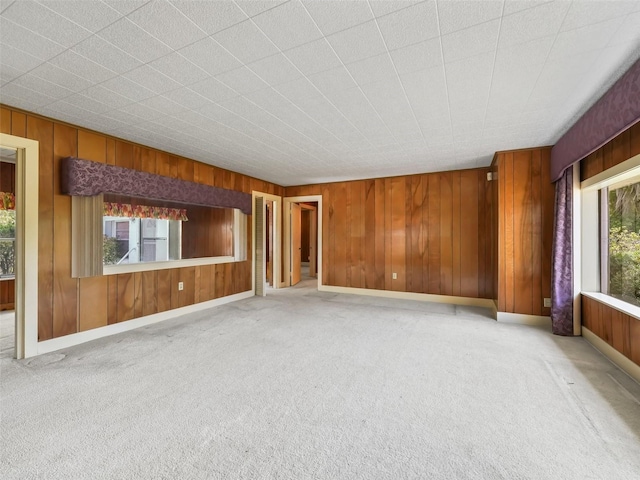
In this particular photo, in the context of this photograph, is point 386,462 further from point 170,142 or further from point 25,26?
point 170,142

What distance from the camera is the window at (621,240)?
271 centimetres

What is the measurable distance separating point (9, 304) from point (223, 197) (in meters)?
3.64

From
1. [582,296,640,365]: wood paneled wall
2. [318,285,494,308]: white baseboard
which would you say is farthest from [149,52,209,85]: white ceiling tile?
[318,285,494,308]: white baseboard

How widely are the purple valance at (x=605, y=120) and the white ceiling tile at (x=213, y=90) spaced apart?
111 inches

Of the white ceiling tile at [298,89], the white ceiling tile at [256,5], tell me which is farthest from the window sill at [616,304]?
the white ceiling tile at [256,5]

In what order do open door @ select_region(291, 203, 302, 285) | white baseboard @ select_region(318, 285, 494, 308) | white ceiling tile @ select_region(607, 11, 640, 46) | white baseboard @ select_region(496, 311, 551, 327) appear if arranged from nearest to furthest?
1. white ceiling tile @ select_region(607, 11, 640, 46)
2. white baseboard @ select_region(496, 311, 551, 327)
3. white baseboard @ select_region(318, 285, 494, 308)
4. open door @ select_region(291, 203, 302, 285)

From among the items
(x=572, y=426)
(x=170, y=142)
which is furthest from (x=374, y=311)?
(x=170, y=142)

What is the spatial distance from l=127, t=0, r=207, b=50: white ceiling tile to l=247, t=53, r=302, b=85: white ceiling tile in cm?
40

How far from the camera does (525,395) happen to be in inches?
81.7

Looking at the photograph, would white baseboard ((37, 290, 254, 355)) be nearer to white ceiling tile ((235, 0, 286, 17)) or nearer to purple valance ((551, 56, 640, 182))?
white ceiling tile ((235, 0, 286, 17))

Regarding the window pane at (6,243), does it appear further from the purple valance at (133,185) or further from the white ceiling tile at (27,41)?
the white ceiling tile at (27,41)

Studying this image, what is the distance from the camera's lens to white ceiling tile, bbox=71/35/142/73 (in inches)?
70.2

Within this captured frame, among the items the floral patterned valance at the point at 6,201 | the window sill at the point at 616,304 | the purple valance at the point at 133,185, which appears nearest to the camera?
the window sill at the point at 616,304

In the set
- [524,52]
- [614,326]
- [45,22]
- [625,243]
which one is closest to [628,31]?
[524,52]
